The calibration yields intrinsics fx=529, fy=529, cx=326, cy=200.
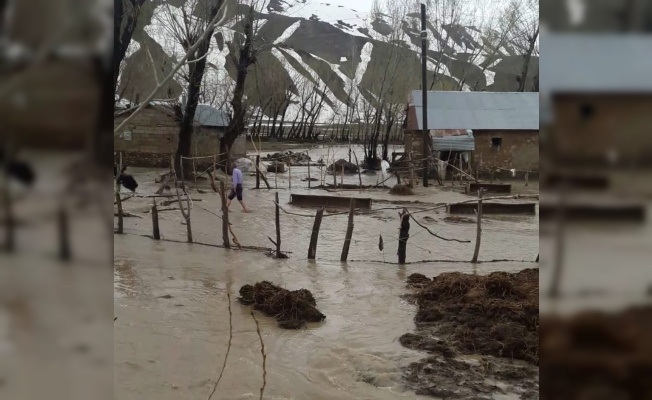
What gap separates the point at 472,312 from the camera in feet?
23.3

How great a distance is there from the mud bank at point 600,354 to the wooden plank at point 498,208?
604 inches

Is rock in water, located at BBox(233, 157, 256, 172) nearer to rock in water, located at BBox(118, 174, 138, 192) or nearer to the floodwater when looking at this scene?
rock in water, located at BBox(118, 174, 138, 192)

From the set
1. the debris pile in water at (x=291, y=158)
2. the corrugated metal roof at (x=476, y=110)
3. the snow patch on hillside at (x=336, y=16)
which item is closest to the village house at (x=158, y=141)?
the debris pile in water at (x=291, y=158)

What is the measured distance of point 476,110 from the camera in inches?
1014

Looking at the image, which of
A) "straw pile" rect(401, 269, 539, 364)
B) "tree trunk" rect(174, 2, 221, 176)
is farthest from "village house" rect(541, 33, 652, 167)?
"tree trunk" rect(174, 2, 221, 176)

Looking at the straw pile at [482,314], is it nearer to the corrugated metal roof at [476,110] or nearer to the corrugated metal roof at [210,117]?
the corrugated metal roof at [476,110]

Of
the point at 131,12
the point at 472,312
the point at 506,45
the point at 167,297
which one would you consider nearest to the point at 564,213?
the point at 472,312

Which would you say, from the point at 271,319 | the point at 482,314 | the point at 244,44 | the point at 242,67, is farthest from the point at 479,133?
the point at 271,319

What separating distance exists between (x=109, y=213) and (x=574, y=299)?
600mm

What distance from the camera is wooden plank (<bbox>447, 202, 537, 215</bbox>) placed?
15555 millimetres

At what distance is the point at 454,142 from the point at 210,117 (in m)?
11.9

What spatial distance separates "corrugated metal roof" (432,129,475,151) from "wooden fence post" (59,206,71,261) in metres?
24.0

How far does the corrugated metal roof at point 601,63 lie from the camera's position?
0.56m

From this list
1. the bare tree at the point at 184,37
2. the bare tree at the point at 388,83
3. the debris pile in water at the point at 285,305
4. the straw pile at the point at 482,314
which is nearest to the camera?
the straw pile at the point at 482,314
